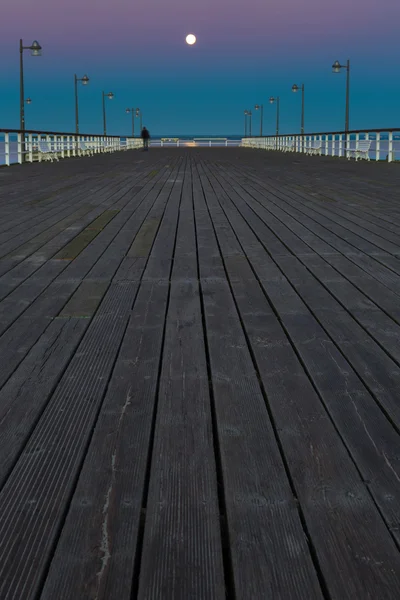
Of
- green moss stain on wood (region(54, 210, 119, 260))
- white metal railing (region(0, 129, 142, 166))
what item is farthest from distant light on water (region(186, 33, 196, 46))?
green moss stain on wood (region(54, 210, 119, 260))

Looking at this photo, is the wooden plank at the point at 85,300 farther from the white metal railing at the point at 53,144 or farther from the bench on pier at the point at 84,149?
the bench on pier at the point at 84,149

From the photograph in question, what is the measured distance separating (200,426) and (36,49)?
2267cm

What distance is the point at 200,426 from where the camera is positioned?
2.24m

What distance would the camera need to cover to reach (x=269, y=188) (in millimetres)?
11648

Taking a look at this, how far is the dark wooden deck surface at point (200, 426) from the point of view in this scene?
153cm

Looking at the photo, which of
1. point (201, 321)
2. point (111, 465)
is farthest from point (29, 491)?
point (201, 321)

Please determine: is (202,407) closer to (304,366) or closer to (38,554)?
(304,366)

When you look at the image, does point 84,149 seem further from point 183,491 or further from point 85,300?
point 183,491

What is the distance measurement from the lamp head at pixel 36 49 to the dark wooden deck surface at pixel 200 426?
19.2 m

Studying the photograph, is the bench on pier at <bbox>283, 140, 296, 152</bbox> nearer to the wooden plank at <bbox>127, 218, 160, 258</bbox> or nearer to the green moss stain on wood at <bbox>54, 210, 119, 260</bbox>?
the green moss stain on wood at <bbox>54, 210, 119, 260</bbox>

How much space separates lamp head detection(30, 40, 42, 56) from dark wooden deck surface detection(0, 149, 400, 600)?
62.9 feet

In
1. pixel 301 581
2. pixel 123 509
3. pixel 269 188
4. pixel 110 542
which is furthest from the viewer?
pixel 269 188

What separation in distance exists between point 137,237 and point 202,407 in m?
3.96

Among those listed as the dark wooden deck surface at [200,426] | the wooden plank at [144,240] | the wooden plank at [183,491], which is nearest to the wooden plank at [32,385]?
the dark wooden deck surface at [200,426]
